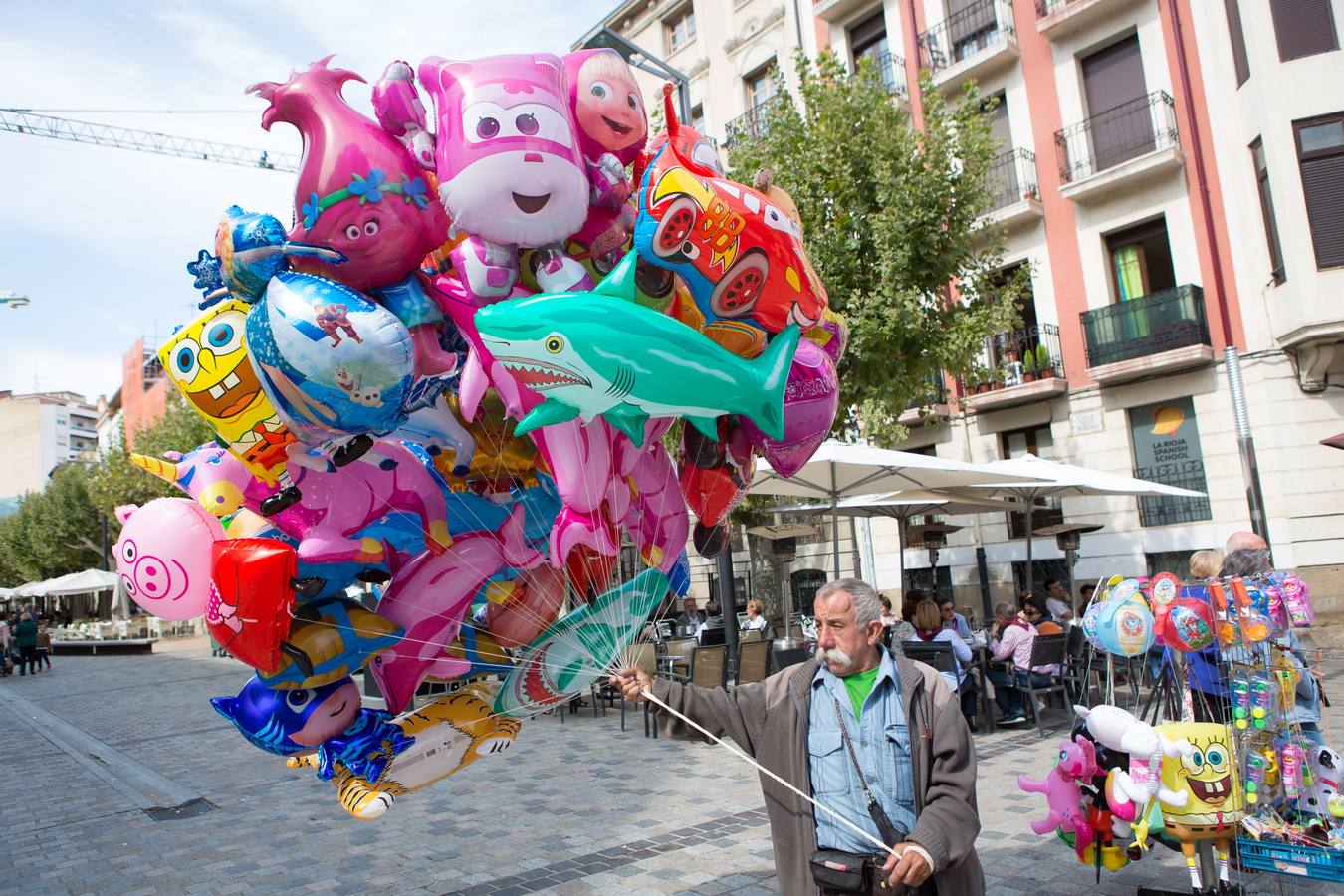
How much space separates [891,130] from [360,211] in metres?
11.3

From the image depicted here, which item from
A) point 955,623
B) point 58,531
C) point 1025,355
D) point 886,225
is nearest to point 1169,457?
point 1025,355

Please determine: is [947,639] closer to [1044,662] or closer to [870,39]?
[1044,662]

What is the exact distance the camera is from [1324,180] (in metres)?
14.1

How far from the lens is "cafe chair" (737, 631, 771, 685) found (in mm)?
9359

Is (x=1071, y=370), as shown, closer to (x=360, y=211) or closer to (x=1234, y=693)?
(x=1234, y=693)

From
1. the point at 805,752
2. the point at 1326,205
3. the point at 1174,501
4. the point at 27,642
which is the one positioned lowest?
the point at 805,752

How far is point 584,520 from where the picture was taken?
330 cm

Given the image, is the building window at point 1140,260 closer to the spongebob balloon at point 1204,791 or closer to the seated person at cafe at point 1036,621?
the seated person at cafe at point 1036,621

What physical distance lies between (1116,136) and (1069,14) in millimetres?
2474

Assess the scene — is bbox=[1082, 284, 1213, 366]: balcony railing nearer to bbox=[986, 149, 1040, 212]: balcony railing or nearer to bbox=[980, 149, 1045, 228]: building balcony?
bbox=[980, 149, 1045, 228]: building balcony

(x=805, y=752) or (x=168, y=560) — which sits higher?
(x=168, y=560)

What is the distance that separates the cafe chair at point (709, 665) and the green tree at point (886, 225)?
4.83 meters

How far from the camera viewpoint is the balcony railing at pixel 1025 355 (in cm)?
1781

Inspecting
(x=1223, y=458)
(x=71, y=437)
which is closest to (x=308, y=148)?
(x=1223, y=458)
